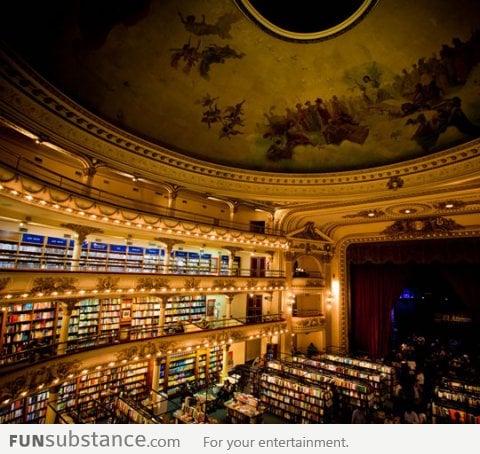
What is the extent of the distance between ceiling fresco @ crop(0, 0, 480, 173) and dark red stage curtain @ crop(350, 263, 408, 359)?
7321mm

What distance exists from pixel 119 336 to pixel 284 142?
10878mm

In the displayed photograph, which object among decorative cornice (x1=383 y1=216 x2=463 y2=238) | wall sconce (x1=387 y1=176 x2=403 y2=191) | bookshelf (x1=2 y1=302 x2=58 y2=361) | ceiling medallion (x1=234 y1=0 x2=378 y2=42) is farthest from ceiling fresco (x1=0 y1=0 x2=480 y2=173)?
bookshelf (x1=2 y1=302 x2=58 y2=361)

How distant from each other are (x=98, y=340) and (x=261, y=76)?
1113cm

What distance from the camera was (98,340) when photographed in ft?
32.8

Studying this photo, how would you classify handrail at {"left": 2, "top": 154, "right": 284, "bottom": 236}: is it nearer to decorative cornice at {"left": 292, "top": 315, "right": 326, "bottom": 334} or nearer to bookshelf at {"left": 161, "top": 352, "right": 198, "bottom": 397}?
decorative cornice at {"left": 292, "top": 315, "right": 326, "bottom": 334}

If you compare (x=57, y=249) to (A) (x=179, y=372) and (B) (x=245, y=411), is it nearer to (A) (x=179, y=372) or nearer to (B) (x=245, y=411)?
(A) (x=179, y=372)

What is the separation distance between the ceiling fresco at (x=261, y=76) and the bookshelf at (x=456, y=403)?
28.8 ft

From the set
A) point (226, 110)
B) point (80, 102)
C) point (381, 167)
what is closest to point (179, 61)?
point (226, 110)

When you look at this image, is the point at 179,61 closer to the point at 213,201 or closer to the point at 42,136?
the point at 42,136

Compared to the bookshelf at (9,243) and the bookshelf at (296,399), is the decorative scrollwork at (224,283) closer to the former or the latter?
the bookshelf at (296,399)

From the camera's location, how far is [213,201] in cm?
1563

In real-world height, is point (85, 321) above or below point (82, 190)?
below

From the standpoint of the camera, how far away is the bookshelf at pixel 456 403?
8.14 metres

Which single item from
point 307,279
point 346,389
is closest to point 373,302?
point 307,279
